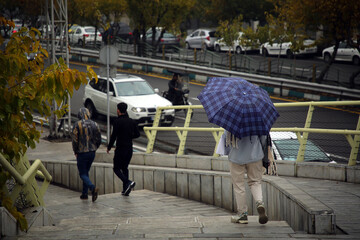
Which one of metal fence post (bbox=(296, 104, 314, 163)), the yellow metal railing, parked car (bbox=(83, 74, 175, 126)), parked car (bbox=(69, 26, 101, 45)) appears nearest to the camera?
the yellow metal railing

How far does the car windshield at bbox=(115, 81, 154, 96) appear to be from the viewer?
20250 mm

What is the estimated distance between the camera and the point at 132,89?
67.1 ft

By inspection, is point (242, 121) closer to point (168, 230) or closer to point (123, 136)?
point (168, 230)

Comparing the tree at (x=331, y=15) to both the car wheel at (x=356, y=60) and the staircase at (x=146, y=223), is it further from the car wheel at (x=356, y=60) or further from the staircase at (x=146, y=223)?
the staircase at (x=146, y=223)

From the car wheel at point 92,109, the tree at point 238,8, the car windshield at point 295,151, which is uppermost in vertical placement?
the tree at point 238,8

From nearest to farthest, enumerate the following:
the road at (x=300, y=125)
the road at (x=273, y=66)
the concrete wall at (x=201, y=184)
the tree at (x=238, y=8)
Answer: the concrete wall at (x=201, y=184) → the road at (x=300, y=125) → the road at (x=273, y=66) → the tree at (x=238, y=8)

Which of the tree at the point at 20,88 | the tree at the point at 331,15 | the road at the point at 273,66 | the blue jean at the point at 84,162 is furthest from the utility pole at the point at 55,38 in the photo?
the road at the point at 273,66

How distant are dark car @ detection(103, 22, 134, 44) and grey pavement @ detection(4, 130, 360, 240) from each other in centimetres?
2985

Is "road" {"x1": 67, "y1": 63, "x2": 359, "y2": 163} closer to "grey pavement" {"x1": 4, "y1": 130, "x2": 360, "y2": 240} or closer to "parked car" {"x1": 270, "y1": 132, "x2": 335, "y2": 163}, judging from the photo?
"parked car" {"x1": 270, "y1": 132, "x2": 335, "y2": 163}

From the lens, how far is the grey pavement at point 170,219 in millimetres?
6113

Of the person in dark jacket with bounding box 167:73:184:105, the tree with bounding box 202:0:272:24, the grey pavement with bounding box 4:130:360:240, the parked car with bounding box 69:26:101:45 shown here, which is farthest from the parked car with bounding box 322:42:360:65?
the grey pavement with bounding box 4:130:360:240

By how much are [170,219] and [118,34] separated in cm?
4402

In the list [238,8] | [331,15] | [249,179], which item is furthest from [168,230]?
[238,8]

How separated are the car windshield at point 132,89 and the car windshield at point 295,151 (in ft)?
34.3
